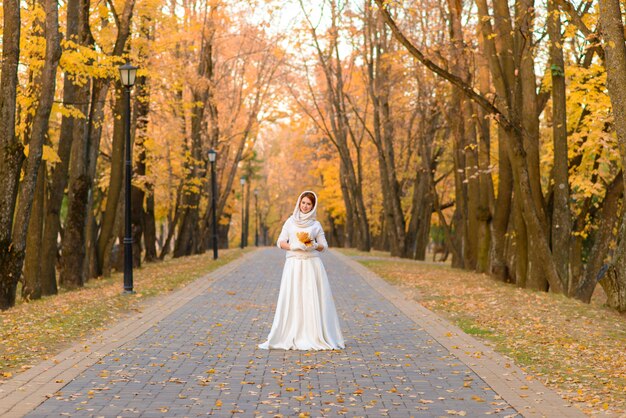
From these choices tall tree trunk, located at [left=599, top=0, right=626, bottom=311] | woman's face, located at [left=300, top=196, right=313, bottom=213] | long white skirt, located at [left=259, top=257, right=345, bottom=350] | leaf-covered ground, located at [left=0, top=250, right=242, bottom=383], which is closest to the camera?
leaf-covered ground, located at [left=0, top=250, right=242, bottom=383]

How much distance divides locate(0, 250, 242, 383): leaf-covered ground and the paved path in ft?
2.67

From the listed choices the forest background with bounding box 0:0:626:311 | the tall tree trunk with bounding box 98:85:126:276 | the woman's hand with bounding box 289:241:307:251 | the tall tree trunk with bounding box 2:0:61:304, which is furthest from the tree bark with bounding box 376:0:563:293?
the tall tree trunk with bounding box 98:85:126:276

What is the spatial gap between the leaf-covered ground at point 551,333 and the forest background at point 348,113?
1288mm

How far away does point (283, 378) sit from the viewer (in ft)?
32.1

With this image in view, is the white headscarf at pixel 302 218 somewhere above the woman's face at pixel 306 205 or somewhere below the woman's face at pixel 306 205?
below

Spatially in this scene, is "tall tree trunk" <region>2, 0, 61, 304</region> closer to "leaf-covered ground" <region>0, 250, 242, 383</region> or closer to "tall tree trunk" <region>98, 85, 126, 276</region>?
"leaf-covered ground" <region>0, 250, 242, 383</region>

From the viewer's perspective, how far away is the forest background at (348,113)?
59.2 ft

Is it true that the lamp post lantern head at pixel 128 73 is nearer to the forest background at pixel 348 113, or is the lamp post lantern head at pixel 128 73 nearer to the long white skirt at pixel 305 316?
the forest background at pixel 348 113

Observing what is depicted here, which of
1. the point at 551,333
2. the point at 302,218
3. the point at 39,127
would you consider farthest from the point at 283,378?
the point at 39,127

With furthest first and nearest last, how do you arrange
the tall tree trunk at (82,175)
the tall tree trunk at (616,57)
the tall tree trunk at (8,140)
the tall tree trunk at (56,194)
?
the tall tree trunk at (82,175) → the tall tree trunk at (56,194) → the tall tree trunk at (8,140) → the tall tree trunk at (616,57)

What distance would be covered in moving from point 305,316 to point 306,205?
4.57 feet

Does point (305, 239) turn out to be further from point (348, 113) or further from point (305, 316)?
point (348, 113)

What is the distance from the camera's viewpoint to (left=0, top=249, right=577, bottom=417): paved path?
8148 millimetres

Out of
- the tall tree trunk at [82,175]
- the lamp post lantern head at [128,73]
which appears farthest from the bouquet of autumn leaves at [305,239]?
the tall tree trunk at [82,175]
